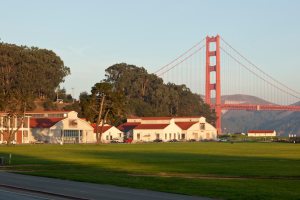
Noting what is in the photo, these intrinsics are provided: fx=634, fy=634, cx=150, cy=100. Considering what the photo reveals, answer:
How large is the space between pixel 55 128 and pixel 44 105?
39628mm

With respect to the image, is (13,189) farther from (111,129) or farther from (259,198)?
(111,129)

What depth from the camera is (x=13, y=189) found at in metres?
28.2

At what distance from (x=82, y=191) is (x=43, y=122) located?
12762 centimetres

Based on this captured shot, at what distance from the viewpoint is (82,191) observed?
27.4 m

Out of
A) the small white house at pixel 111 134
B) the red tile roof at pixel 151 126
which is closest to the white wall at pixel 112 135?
the small white house at pixel 111 134

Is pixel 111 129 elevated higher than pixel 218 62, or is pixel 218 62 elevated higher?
pixel 218 62

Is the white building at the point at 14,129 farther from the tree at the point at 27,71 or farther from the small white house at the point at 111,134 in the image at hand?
the small white house at the point at 111,134

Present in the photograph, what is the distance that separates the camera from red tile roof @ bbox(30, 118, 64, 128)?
15018 centimetres

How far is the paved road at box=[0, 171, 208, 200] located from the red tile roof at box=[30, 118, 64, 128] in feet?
389

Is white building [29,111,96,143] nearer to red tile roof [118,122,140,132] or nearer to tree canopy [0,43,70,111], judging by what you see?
tree canopy [0,43,70,111]

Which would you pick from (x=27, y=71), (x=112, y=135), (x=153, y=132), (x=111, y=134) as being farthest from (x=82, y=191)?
(x=153, y=132)

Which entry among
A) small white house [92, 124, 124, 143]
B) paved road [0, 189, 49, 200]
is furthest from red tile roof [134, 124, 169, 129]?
paved road [0, 189, 49, 200]

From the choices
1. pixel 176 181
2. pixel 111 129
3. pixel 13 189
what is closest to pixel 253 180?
pixel 176 181

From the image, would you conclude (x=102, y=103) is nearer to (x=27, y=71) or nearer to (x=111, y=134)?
(x=111, y=134)
